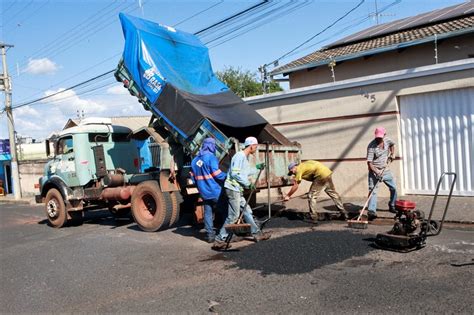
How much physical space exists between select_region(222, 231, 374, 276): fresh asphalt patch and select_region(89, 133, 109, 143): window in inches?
235

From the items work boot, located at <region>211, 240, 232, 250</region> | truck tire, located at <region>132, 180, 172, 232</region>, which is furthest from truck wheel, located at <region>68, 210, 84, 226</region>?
work boot, located at <region>211, 240, 232, 250</region>

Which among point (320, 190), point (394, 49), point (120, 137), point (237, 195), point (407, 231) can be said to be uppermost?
point (394, 49)

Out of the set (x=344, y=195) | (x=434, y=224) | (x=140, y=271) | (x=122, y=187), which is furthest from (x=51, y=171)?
(x=434, y=224)

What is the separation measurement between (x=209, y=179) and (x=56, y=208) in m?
5.66

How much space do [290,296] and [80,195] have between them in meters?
7.93

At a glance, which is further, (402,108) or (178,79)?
(402,108)

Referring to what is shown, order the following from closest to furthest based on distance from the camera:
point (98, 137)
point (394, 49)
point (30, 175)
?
point (98, 137) → point (394, 49) → point (30, 175)

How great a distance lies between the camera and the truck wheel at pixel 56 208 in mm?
11898

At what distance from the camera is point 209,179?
8.24 meters

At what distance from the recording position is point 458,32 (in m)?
12.7

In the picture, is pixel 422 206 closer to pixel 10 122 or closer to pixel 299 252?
pixel 299 252

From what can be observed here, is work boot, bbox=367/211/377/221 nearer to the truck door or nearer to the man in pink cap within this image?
the man in pink cap

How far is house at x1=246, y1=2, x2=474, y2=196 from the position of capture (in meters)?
10.3

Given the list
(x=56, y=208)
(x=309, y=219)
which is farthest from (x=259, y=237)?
(x=56, y=208)
